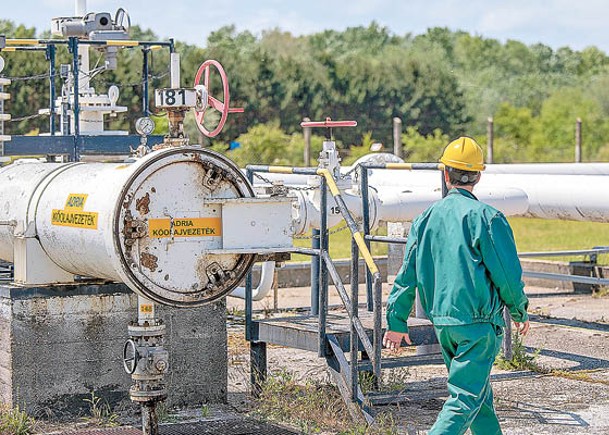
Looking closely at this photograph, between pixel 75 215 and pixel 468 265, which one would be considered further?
pixel 75 215

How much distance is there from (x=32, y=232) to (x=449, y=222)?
8.58ft

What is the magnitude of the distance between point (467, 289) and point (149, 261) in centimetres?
164

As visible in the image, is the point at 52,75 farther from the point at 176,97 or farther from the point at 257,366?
the point at 176,97

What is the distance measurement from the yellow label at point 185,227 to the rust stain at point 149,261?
0.10 metres

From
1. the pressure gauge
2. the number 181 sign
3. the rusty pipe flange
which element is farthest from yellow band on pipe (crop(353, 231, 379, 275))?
the pressure gauge

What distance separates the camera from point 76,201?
22.1 ft

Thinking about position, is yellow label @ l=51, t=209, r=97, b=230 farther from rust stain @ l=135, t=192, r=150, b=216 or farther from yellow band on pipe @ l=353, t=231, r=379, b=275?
yellow band on pipe @ l=353, t=231, r=379, b=275

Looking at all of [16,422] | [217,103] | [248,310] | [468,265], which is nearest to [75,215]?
[217,103]

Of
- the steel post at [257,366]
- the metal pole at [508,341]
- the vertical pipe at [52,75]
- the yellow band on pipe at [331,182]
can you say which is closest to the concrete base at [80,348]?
the steel post at [257,366]

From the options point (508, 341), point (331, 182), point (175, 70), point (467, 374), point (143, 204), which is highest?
point (175, 70)

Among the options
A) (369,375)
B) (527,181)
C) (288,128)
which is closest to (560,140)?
(288,128)

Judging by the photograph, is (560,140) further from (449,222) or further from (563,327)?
(449,222)

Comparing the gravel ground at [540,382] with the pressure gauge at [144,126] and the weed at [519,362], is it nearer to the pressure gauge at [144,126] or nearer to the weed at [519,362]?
the weed at [519,362]

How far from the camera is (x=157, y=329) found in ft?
21.5
